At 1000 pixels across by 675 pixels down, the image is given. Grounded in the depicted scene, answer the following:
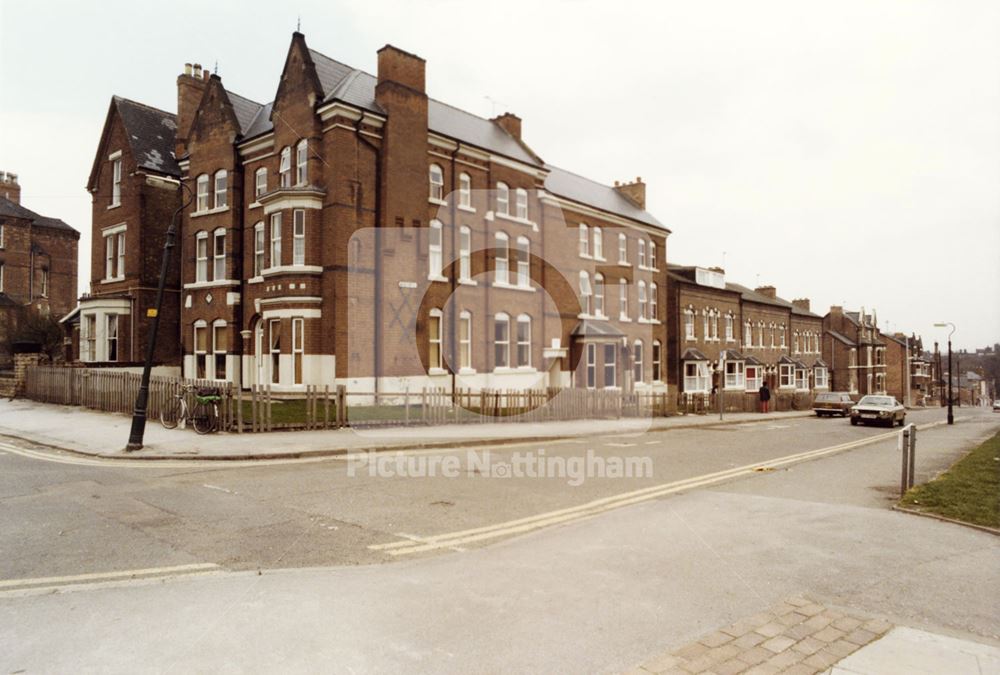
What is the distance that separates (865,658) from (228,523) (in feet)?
22.3

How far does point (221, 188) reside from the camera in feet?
96.4

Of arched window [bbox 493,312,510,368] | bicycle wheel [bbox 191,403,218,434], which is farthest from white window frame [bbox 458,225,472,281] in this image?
bicycle wheel [bbox 191,403,218,434]

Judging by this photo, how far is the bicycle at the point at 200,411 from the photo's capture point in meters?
16.5

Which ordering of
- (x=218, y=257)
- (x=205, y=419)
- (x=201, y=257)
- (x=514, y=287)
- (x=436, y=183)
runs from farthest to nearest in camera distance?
1. (x=514, y=287)
2. (x=201, y=257)
3. (x=218, y=257)
4. (x=436, y=183)
5. (x=205, y=419)

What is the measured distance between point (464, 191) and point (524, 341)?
8.13 m

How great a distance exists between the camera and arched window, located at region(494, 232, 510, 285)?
30797mm

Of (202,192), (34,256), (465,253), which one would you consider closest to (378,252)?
(465,253)

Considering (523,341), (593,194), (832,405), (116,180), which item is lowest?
(832,405)

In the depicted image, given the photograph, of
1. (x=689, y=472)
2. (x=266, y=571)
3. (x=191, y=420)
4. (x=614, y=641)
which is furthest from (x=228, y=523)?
(x=191, y=420)

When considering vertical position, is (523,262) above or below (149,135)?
below

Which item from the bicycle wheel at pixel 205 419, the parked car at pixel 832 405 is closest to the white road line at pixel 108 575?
the bicycle wheel at pixel 205 419

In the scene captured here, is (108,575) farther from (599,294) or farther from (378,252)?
(599,294)

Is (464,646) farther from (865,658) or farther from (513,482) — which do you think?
(513,482)

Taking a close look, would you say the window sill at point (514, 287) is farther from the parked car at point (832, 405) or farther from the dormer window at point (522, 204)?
the parked car at point (832, 405)
